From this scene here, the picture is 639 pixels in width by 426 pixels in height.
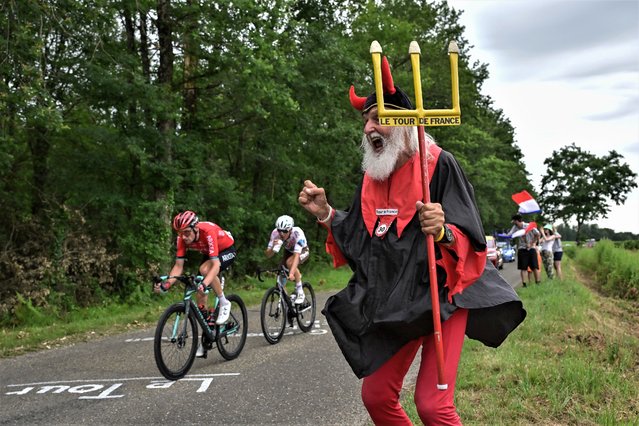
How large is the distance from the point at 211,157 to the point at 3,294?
7.86m

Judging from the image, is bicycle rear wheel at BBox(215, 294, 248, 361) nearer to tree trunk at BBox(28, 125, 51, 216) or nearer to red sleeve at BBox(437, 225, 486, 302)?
red sleeve at BBox(437, 225, 486, 302)

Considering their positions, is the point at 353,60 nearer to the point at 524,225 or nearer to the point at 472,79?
the point at 524,225

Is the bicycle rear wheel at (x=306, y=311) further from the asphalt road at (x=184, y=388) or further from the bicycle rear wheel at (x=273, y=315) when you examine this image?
the asphalt road at (x=184, y=388)

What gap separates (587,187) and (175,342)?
6434cm

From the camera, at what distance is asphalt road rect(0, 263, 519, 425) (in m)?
5.15

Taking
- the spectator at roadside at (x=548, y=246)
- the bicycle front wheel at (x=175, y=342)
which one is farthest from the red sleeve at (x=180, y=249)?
the spectator at roadside at (x=548, y=246)

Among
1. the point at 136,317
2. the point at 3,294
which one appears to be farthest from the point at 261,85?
the point at 3,294

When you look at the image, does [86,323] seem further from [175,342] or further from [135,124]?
[135,124]

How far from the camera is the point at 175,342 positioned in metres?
6.63

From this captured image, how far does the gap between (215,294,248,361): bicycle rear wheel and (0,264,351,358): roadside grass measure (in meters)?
2.89

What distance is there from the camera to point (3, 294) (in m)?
12.4

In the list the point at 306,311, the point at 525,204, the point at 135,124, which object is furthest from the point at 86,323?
the point at 525,204

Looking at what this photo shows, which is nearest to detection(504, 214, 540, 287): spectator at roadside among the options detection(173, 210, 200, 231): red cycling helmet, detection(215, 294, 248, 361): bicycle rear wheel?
detection(215, 294, 248, 361): bicycle rear wheel

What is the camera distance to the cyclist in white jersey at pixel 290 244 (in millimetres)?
8844
